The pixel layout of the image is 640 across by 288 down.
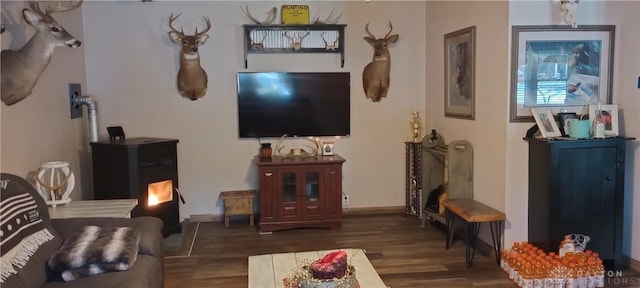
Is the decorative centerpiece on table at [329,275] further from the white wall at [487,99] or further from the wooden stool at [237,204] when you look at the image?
the wooden stool at [237,204]

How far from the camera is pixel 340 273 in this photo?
2.17 m

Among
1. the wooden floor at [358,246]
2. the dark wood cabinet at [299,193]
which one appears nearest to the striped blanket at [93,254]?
the wooden floor at [358,246]

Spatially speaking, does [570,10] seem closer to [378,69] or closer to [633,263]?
[633,263]

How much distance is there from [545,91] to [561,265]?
1282 mm

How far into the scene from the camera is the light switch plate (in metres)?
4.34

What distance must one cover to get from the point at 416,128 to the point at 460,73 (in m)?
0.94

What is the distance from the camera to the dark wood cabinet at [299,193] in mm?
4762

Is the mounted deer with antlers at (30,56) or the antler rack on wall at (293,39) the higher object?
the antler rack on wall at (293,39)

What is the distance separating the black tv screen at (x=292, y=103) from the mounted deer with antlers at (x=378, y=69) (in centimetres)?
23

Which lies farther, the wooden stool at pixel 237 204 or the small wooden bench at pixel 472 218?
the wooden stool at pixel 237 204

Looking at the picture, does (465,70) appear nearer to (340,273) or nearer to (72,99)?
(340,273)

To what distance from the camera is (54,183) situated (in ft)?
11.4

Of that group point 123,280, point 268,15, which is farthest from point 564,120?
point 123,280

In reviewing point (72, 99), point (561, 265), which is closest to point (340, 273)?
point (561, 265)
